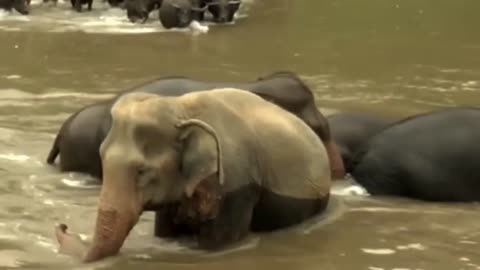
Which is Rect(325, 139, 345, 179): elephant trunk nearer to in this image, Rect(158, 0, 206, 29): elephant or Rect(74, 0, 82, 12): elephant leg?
Rect(158, 0, 206, 29): elephant

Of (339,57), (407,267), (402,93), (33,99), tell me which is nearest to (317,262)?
(407,267)

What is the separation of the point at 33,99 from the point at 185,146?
599 centimetres

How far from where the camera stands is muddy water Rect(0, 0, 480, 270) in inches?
262

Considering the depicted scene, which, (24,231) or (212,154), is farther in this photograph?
(24,231)

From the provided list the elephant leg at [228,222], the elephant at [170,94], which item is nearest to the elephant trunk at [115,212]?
the elephant leg at [228,222]

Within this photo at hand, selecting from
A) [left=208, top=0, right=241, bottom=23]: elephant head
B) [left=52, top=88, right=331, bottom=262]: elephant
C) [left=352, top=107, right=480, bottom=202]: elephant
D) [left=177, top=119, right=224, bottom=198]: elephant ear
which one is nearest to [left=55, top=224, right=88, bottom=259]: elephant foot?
[left=52, top=88, right=331, bottom=262]: elephant

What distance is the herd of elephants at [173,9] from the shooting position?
19578mm

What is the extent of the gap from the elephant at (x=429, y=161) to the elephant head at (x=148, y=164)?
2257 mm

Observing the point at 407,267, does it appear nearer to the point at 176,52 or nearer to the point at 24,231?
the point at 24,231

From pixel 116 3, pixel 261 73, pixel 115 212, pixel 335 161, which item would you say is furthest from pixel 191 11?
pixel 115 212

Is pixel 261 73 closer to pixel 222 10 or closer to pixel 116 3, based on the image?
pixel 222 10

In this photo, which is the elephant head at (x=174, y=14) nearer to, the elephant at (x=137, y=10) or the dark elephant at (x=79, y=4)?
the elephant at (x=137, y=10)

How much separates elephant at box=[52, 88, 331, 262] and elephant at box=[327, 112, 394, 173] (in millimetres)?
1340

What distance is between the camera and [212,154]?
20.3ft
